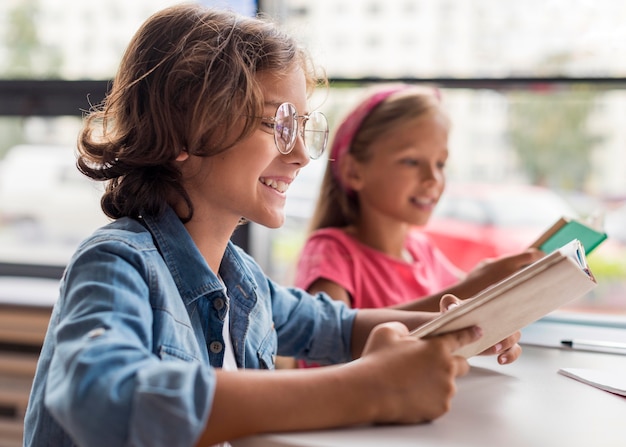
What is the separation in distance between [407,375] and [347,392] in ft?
0.25

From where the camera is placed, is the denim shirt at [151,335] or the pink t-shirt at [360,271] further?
the pink t-shirt at [360,271]

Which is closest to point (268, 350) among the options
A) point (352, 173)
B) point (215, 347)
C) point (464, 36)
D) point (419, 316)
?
point (215, 347)

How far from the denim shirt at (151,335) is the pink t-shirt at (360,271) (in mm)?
319

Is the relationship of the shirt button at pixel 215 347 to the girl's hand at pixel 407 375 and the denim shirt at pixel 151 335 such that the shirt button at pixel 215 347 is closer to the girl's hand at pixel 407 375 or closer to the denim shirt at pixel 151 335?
the denim shirt at pixel 151 335

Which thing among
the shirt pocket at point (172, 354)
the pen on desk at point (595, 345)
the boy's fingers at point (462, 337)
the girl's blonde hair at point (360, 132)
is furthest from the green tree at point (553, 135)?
the shirt pocket at point (172, 354)

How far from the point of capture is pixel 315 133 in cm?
125

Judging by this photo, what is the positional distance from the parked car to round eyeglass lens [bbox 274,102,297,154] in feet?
3.86

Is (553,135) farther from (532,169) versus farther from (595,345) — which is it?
(595,345)

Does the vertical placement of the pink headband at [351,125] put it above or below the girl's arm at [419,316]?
above

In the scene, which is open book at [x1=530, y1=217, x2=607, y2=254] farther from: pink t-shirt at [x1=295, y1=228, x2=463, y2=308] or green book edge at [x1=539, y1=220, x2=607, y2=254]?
pink t-shirt at [x1=295, y1=228, x2=463, y2=308]

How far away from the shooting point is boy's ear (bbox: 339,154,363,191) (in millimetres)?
1918

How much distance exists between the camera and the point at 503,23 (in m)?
2.20

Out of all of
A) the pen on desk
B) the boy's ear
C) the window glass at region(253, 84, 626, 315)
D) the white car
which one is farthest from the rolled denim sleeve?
the white car

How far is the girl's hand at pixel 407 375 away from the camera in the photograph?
82 cm
